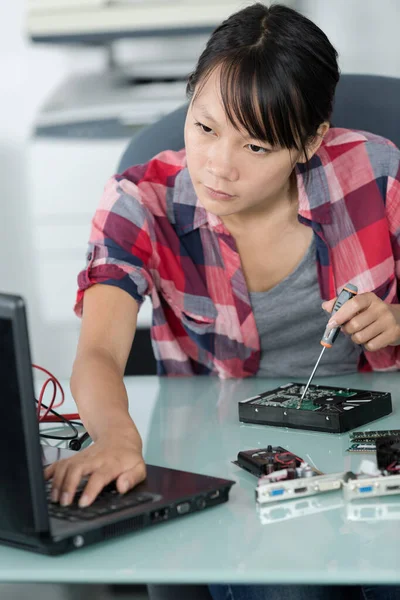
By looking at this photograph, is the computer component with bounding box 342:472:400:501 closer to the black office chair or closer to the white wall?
the black office chair

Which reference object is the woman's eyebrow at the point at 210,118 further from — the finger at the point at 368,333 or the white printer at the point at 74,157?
the white printer at the point at 74,157

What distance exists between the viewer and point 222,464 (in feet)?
3.02

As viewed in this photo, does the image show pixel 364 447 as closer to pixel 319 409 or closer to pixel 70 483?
pixel 319 409

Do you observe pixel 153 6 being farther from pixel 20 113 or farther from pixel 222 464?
pixel 222 464

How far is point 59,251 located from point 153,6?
30.6 inches

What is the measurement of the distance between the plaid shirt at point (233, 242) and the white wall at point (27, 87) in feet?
5.19

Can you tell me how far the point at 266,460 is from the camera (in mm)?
858

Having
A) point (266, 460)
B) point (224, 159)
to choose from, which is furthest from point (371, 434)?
point (224, 159)

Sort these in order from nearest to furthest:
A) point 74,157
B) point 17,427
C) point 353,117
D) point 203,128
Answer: point 17,427 → point 203,128 → point 353,117 → point 74,157

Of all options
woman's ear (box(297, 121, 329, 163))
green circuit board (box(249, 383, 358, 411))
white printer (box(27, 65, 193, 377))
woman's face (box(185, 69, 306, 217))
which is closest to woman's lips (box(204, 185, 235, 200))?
woman's face (box(185, 69, 306, 217))

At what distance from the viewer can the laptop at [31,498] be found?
2.16 feet

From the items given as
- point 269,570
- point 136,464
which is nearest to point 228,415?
point 136,464

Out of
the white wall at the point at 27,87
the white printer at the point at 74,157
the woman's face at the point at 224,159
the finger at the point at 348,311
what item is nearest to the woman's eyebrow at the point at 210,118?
the woman's face at the point at 224,159

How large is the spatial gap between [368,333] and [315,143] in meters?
0.30
